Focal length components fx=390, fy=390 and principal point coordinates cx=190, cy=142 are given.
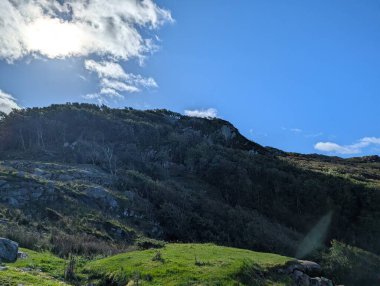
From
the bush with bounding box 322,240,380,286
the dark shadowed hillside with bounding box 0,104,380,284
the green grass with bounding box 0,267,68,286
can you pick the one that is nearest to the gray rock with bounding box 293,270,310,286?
the bush with bounding box 322,240,380,286

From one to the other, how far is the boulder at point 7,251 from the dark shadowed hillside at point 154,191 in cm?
706

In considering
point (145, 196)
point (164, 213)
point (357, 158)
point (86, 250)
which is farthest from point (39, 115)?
point (357, 158)

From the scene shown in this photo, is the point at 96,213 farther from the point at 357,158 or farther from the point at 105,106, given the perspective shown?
the point at 357,158

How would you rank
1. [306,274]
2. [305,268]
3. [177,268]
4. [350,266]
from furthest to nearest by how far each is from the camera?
[350,266]
[305,268]
[306,274]
[177,268]

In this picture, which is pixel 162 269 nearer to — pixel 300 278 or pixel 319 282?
pixel 300 278

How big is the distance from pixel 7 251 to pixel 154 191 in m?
42.0

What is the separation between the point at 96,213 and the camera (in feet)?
152

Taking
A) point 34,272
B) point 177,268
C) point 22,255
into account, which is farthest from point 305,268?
point 22,255

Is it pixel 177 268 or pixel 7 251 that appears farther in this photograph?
pixel 7 251

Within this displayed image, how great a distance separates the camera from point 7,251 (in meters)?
23.0

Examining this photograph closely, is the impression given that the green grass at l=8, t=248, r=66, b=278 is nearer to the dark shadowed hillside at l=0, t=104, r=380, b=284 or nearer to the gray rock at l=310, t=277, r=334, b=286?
the dark shadowed hillside at l=0, t=104, r=380, b=284

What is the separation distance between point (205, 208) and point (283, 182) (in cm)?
3709

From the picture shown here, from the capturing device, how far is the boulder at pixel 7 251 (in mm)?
22688

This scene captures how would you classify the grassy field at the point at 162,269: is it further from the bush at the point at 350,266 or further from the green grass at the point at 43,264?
the bush at the point at 350,266
